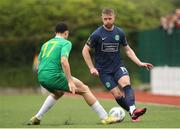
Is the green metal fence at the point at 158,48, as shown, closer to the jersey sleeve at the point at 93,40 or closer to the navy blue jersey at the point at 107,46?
the navy blue jersey at the point at 107,46

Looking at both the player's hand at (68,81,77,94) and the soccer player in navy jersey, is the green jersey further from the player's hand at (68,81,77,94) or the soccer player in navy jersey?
the soccer player in navy jersey

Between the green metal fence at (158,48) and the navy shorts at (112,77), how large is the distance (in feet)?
48.2

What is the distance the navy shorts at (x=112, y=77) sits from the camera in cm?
1410

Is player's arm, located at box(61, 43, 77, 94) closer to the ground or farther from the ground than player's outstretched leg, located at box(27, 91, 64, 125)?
farther from the ground

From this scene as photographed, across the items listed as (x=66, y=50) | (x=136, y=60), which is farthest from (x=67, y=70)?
(x=136, y=60)

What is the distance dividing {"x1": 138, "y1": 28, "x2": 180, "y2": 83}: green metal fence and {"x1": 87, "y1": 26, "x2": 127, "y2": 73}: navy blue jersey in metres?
14.7

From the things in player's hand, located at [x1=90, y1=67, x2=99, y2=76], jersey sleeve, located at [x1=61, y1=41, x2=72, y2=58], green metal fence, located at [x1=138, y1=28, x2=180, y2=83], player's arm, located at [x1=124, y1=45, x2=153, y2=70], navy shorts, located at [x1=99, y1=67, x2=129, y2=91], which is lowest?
green metal fence, located at [x1=138, y1=28, x2=180, y2=83]

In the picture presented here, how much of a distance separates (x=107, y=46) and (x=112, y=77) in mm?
623

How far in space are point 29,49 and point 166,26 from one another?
8020 millimetres

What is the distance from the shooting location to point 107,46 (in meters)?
14.1

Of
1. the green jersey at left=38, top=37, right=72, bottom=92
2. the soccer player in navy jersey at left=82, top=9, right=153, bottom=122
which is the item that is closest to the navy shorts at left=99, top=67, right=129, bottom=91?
the soccer player in navy jersey at left=82, top=9, right=153, bottom=122

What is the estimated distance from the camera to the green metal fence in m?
29.4

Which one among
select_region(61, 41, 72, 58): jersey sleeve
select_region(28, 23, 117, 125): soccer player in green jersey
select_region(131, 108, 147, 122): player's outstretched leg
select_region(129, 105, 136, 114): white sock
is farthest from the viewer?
select_region(129, 105, 136, 114): white sock

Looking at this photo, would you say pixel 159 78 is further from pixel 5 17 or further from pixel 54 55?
pixel 54 55
